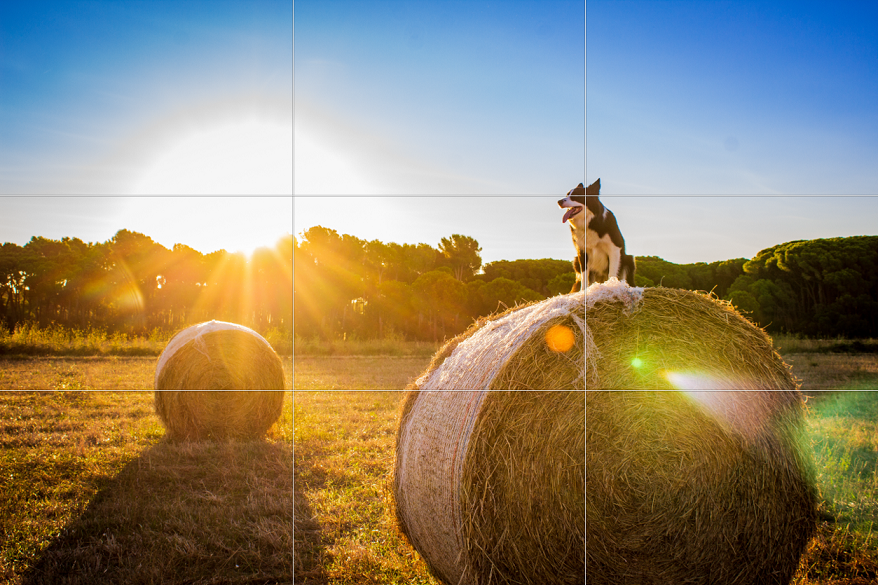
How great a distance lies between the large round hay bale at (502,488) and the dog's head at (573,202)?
2226 mm

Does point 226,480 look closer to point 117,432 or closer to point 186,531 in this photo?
point 186,531

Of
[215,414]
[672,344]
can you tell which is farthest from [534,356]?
[215,414]

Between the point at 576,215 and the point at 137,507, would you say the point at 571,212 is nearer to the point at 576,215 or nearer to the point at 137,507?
the point at 576,215

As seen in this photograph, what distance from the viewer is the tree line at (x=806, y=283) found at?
5.91 meters

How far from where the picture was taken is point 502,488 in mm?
2475

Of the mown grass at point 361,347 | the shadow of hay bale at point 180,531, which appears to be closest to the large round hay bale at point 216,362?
the shadow of hay bale at point 180,531

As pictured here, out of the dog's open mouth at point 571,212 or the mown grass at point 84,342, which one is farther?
the mown grass at point 84,342

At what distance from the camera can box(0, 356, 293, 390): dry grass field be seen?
316 inches

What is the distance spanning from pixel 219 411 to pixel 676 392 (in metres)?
5.11

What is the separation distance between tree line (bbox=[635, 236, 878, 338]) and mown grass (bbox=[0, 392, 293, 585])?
4241mm

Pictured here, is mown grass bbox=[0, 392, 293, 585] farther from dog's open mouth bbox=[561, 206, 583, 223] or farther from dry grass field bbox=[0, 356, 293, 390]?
dog's open mouth bbox=[561, 206, 583, 223]

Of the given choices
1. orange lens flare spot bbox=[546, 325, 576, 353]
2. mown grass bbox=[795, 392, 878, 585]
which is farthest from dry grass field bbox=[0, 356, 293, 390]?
mown grass bbox=[795, 392, 878, 585]

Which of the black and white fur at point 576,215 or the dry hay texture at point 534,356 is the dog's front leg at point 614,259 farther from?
the dry hay texture at point 534,356

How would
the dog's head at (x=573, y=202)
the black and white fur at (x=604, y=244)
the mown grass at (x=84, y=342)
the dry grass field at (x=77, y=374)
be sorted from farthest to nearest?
1. the mown grass at (x=84, y=342)
2. the dry grass field at (x=77, y=374)
3. the black and white fur at (x=604, y=244)
4. the dog's head at (x=573, y=202)
